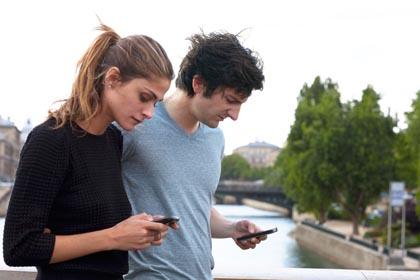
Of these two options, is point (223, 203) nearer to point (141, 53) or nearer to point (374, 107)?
point (374, 107)

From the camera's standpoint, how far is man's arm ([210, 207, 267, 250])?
221 centimetres

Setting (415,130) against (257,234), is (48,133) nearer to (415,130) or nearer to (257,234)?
(257,234)

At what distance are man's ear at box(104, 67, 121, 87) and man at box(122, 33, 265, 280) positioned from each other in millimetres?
283

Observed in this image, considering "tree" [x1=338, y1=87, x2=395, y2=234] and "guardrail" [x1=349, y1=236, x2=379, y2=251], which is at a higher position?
"tree" [x1=338, y1=87, x2=395, y2=234]

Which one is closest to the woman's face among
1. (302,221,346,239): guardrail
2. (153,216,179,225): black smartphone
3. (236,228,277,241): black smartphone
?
(153,216,179,225): black smartphone

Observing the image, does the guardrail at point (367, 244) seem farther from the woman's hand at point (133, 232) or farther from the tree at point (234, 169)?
the tree at point (234, 169)

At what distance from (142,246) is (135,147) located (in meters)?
0.39

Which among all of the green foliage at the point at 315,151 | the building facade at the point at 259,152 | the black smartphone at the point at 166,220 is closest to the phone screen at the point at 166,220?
the black smartphone at the point at 166,220

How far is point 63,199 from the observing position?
66.2 inches

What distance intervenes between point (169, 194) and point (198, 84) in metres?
0.31

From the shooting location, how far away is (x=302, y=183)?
35.4 meters

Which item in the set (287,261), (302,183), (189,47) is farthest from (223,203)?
(189,47)

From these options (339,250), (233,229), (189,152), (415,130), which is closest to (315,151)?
(339,250)

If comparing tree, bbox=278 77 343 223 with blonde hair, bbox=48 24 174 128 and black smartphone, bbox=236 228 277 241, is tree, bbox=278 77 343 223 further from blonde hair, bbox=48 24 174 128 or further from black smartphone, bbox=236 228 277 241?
blonde hair, bbox=48 24 174 128
